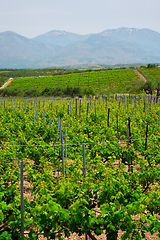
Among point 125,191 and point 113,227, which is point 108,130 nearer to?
point 125,191

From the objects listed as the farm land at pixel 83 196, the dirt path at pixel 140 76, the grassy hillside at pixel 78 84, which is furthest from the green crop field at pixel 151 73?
the farm land at pixel 83 196

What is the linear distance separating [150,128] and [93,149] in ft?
10.9

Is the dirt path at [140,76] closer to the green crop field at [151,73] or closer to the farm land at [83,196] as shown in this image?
the green crop field at [151,73]

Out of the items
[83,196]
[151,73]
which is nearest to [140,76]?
[151,73]

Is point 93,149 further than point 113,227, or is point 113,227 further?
point 93,149

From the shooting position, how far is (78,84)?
172 feet

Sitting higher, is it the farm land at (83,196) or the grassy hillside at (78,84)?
the grassy hillside at (78,84)

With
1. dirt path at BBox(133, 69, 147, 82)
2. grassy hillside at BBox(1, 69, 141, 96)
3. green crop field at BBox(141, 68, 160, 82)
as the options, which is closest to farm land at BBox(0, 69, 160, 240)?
grassy hillside at BBox(1, 69, 141, 96)

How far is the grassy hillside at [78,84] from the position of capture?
4433 cm

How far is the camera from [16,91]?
46.5 metres

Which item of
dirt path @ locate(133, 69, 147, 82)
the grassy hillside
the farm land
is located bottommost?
the farm land

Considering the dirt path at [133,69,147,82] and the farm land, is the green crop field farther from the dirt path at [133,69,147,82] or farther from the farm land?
the farm land

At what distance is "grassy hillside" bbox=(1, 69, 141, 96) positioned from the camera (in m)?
44.3

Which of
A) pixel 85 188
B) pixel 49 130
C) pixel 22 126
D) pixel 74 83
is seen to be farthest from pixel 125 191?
pixel 74 83
